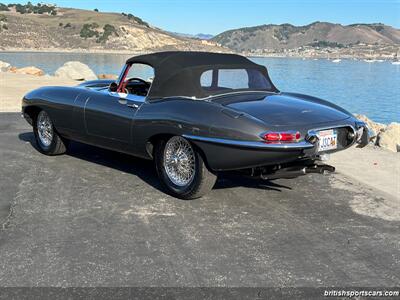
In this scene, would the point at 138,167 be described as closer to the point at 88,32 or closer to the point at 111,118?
the point at 111,118

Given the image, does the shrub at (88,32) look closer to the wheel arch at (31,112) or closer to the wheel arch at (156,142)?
the wheel arch at (31,112)

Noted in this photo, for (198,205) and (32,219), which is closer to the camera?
(32,219)

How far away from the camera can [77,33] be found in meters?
155

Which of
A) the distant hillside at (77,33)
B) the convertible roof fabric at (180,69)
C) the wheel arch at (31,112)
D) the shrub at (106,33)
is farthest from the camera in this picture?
the shrub at (106,33)

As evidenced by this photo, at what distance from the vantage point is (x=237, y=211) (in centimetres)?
486

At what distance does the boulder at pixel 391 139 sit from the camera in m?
12.1

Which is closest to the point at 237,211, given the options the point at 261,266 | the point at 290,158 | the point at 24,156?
the point at 290,158

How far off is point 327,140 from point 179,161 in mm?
1549

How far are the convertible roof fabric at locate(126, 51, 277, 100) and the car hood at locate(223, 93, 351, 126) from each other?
0.50 m

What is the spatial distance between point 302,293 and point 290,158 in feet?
5.24

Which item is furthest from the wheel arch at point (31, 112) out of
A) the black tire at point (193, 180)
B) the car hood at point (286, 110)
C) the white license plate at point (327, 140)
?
the white license plate at point (327, 140)

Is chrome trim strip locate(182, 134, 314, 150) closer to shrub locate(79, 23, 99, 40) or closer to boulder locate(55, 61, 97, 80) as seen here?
boulder locate(55, 61, 97, 80)

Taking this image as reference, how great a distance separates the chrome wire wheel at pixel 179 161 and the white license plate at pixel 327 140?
129cm

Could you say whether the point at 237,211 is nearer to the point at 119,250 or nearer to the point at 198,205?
the point at 198,205
